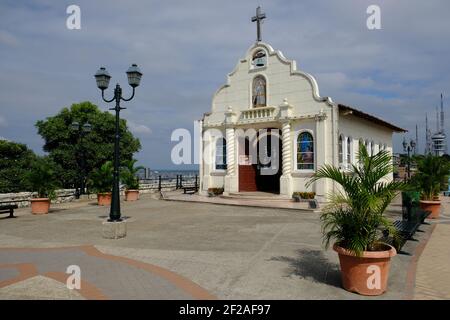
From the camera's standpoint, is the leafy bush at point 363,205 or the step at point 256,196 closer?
the leafy bush at point 363,205

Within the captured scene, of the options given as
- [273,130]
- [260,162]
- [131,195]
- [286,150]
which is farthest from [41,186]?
[273,130]

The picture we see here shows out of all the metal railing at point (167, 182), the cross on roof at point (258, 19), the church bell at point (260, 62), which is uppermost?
the cross on roof at point (258, 19)

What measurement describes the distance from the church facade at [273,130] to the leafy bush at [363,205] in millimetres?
10285

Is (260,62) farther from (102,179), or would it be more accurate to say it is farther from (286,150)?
(102,179)

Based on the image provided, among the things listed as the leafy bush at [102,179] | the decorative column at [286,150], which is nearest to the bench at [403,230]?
the decorative column at [286,150]

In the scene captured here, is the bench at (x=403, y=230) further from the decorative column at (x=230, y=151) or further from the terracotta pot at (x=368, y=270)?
the decorative column at (x=230, y=151)

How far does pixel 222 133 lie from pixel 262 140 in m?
2.45

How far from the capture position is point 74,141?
77.6 feet

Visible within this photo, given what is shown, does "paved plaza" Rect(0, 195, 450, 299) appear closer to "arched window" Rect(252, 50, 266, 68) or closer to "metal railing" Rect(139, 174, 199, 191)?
"arched window" Rect(252, 50, 266, 68)

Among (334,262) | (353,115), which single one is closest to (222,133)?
(353,115)

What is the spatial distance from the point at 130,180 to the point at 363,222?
A: 1592 cm

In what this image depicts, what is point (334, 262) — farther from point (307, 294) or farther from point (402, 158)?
point (402, 158)

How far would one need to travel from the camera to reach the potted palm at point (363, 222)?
4676 millimetres

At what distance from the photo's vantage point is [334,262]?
6328 millimetres
